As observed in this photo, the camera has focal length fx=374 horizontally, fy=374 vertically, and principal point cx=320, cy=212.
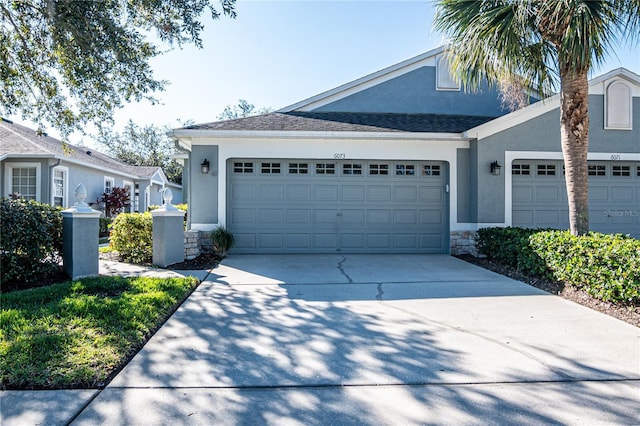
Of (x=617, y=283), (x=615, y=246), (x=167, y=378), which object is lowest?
(x=167, y=378)

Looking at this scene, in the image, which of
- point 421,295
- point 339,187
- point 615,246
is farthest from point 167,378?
point 339,187

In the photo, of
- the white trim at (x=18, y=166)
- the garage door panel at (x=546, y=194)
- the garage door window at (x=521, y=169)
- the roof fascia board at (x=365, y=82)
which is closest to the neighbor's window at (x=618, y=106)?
the garage door panel at (x=546, y=194)

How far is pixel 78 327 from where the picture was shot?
13.0 ft

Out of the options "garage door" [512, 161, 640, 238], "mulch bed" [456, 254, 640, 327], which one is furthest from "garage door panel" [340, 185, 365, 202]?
"garage door" [512, 161, 640, 238]

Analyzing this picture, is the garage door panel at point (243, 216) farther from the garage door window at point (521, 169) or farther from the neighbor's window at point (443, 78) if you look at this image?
the neighbor's window at point (443, 78)

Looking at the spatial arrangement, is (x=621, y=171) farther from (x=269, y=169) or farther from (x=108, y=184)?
(x=108, y=184)

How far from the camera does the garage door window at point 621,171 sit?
382 inches

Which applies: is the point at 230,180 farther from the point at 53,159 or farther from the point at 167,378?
the point at 53,159

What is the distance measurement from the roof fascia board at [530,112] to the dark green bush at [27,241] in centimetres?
888

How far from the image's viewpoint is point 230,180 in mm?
9492

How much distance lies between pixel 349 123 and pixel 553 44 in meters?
4.83

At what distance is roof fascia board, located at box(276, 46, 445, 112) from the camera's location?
447 inches

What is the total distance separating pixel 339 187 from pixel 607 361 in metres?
6.91

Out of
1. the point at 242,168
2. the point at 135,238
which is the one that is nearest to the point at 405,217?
the point at 242,168
